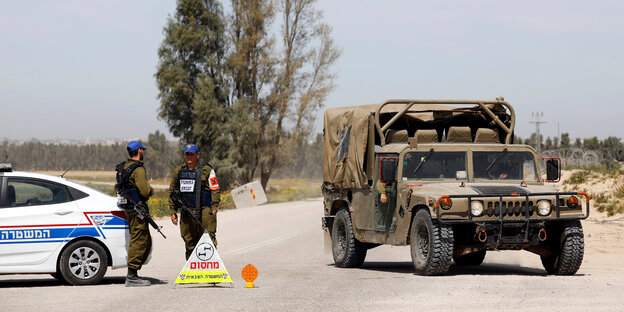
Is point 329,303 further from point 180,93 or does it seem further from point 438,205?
point 180,93

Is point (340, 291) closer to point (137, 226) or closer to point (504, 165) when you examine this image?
point (137, 226)

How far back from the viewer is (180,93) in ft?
196

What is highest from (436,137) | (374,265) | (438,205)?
(436,137)

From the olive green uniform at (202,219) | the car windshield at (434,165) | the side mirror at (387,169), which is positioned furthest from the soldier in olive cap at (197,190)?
the car windshield at (434,165)

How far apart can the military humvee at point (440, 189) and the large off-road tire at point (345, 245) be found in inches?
0.7

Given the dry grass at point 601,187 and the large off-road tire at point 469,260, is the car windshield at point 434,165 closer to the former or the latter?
the large off-road tire at point 469,260

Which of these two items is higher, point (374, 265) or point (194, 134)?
point (194, 134)

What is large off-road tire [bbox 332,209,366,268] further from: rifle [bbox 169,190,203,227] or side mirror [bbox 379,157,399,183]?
rifle [bbox 169,190,203,227]

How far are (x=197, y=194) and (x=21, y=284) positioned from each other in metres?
3.06

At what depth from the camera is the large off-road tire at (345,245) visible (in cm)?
1587

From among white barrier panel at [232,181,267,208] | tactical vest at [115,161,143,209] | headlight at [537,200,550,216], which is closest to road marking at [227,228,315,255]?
tactical vest at [115,161,143,209]

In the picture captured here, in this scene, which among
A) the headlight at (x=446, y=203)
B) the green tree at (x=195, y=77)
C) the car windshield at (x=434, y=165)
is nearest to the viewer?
the headlight at (x=446, y=203)

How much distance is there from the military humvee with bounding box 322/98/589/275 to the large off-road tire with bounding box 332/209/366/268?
2 cm

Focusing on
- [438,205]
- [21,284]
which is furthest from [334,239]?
[21,284]
